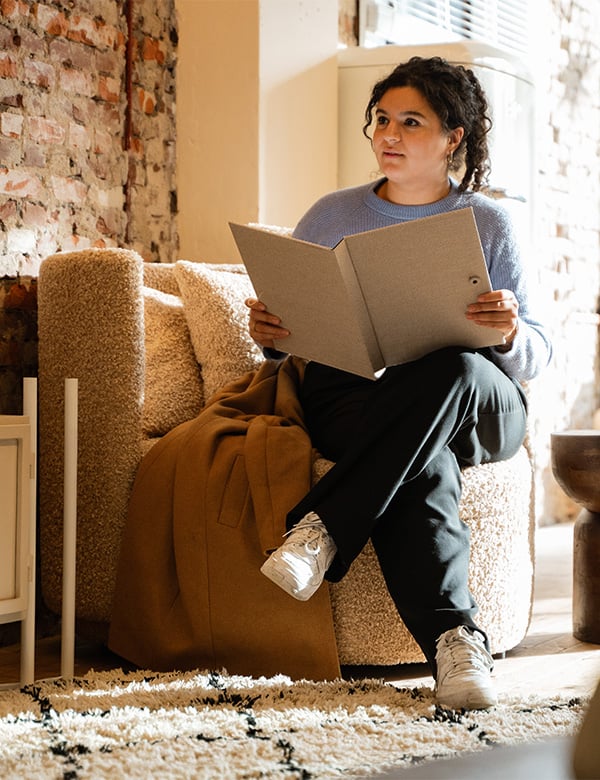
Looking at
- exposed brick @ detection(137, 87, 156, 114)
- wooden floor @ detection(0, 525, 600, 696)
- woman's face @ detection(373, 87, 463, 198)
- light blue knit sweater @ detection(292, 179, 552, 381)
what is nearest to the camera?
wooden floor @ detection(0, 525, 600, 696)

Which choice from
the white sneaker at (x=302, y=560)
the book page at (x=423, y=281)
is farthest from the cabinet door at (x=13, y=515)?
the book page at (x=423, y=281)

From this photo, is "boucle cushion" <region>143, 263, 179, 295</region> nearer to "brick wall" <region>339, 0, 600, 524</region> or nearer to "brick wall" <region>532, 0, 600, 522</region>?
"brick wall" <region>339, 0, 600, 524</region>

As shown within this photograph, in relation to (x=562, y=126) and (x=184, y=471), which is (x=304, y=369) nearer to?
(x=184, y=471)

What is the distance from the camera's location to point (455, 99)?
241cm

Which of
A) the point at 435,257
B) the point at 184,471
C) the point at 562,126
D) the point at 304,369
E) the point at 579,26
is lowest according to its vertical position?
the point at 184,471

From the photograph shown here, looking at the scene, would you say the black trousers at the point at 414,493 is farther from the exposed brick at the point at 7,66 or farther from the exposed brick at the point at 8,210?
the exposed brick at the point at 7,66

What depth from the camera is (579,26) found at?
504cm

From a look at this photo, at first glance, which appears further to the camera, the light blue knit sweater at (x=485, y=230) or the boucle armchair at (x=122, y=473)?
the light blue knit sweater at (x=485, y=230)

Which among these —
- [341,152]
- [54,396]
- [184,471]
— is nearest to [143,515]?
[184,471]

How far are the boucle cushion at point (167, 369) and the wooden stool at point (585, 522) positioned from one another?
0.84 m

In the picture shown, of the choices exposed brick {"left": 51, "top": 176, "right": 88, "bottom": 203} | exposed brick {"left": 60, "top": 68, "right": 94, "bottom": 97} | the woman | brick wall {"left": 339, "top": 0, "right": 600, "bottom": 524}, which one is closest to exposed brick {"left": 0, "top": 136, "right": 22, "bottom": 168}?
exposed brick {"left": 51, "top": 176, "right": 88, "bottom": 203}

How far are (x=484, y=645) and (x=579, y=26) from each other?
3901 mm

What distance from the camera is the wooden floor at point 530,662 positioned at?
2066mm

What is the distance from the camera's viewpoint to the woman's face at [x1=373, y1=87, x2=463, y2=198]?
2.38 metres
